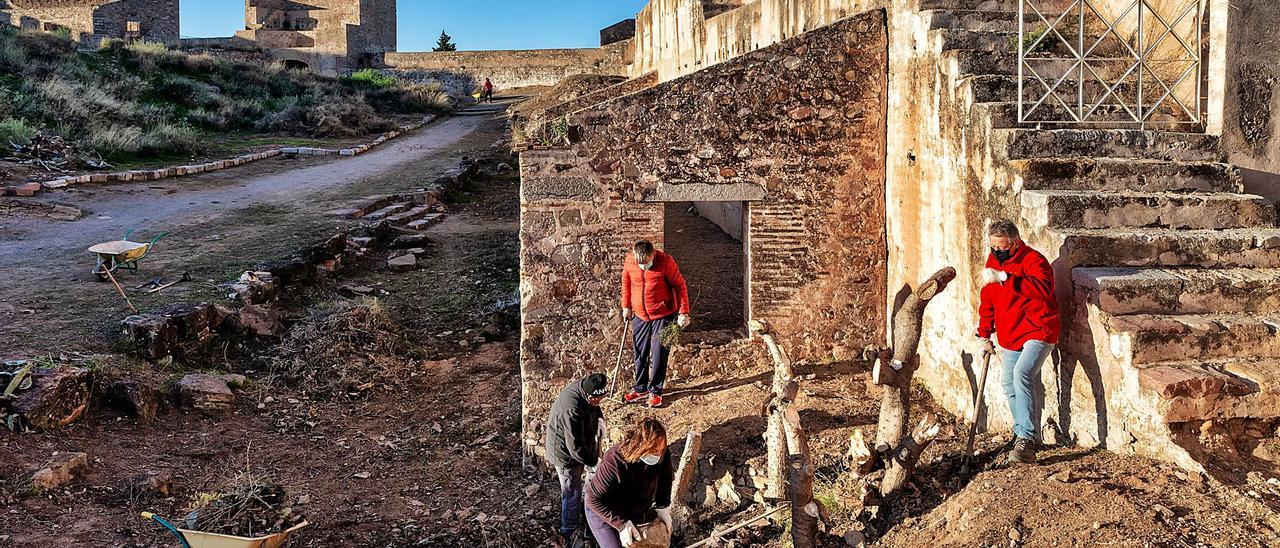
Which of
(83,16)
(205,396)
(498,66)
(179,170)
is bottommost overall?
(205,396)

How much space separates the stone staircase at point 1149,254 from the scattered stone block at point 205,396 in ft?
23.4

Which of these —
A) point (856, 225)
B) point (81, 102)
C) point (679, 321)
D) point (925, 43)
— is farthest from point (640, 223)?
point (81, 102)

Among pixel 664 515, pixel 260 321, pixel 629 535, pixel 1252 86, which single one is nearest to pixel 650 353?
pixel 664 515

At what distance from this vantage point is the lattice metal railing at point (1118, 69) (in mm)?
6746

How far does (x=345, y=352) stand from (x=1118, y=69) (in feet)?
26.3

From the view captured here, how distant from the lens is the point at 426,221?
16766mm

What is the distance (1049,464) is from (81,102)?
2313 centimetres

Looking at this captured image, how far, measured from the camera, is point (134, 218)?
14.7m

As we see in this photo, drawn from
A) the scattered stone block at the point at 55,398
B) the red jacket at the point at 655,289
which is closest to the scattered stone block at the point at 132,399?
the scattered stone block at the point at 55,398

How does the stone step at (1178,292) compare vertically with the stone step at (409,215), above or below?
below

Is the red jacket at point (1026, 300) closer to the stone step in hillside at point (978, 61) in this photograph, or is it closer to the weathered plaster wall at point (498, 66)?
the stone step in hillside at point (978, 61)

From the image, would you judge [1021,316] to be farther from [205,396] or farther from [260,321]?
[260,321]

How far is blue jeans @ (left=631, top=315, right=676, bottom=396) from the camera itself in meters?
7.76

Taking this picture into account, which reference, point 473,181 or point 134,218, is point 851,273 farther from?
point 473,181
